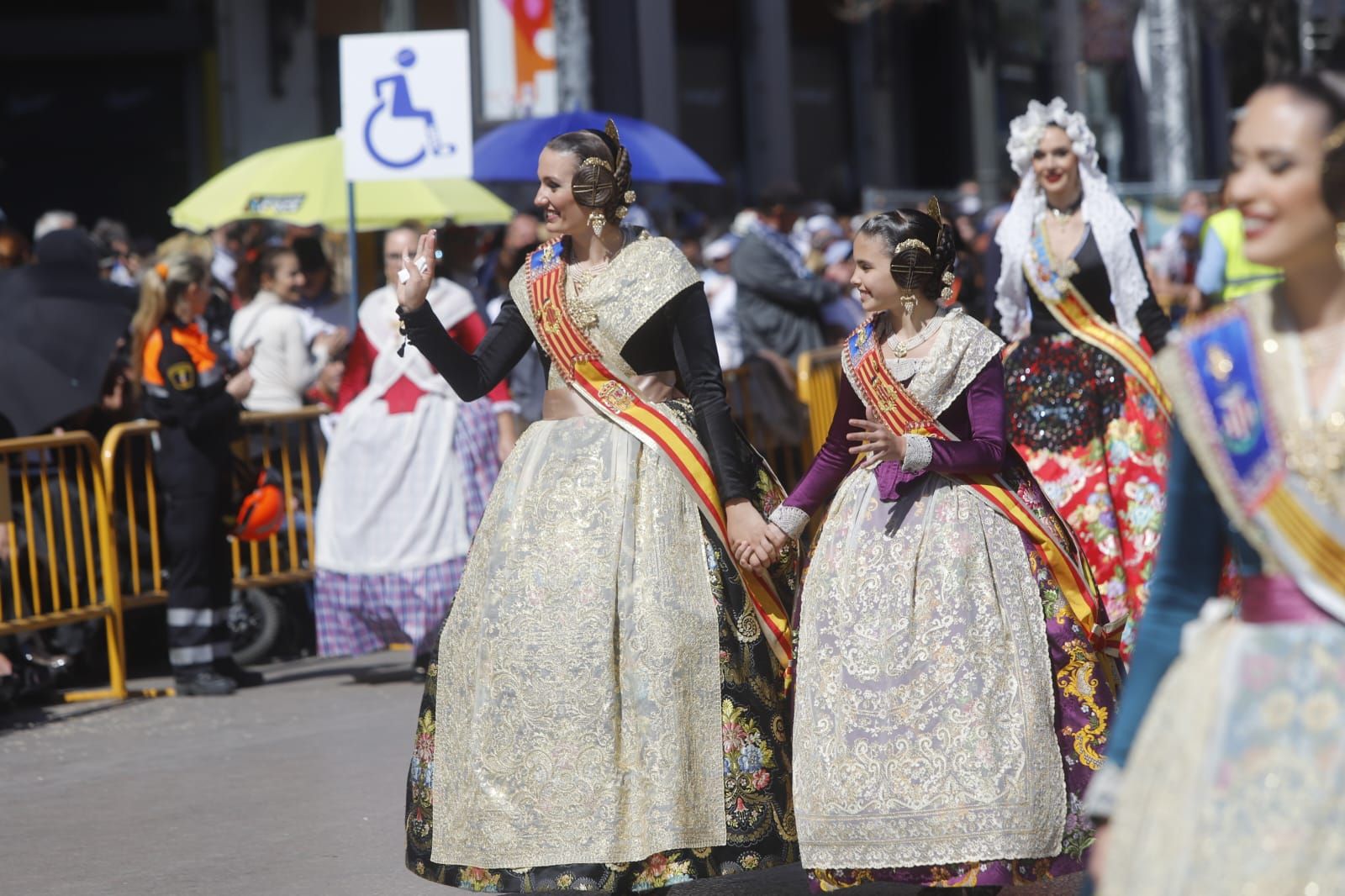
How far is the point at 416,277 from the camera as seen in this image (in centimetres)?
486

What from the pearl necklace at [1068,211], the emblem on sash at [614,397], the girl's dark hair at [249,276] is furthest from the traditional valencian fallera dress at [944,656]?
the girl's dark hair at [249,276]

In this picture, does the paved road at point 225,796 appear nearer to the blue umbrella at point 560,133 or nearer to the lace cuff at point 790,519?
the lace cuff at point 790,519

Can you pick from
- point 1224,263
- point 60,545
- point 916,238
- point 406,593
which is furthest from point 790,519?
point 1224,263

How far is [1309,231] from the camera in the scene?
260 cm

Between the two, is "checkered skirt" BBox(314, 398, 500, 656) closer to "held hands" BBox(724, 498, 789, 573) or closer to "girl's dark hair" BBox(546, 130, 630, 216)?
"girl's dark hair" BBox(546, 130, 630, 216)

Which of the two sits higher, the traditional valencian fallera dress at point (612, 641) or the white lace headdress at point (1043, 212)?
the white lace headdress at point (1043, 212)

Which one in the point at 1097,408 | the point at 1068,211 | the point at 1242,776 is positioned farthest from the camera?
the point at 1068,211

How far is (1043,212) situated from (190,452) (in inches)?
143

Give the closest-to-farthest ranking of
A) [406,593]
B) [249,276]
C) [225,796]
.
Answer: [225,796]
[406,593]
[249,276]

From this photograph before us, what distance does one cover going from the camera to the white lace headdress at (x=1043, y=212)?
724 cm

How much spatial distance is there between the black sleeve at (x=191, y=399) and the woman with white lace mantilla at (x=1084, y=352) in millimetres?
3285

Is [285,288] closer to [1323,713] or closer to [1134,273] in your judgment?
[1134,273]

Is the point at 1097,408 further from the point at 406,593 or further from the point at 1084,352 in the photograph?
the point at 406,593

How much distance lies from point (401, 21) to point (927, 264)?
14494mm
